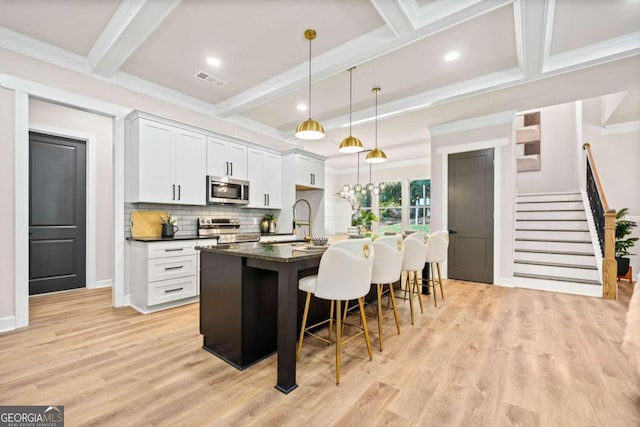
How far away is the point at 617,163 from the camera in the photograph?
545cm

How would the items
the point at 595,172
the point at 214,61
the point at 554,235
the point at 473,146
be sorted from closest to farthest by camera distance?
the point at 214,61, the point at 595,172, the point at 473,146, the point at 554,235

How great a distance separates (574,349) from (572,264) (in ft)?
9.20

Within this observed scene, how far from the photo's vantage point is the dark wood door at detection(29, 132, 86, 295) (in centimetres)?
406

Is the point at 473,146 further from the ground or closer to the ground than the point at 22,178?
further from the ground

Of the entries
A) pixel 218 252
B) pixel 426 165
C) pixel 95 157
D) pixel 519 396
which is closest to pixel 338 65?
pixel 218 252

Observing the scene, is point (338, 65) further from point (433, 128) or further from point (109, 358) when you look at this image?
point (109, 358)

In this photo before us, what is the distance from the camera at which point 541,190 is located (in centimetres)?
732

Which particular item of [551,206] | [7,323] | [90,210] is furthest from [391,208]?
[7,323]

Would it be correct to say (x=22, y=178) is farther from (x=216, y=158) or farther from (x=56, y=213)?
(x=216, y=158)

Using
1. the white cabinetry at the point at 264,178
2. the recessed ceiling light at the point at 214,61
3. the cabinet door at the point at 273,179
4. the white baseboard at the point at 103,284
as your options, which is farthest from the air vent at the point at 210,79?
the white baseboard at the point at 103,284

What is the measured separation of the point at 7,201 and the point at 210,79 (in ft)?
8.15

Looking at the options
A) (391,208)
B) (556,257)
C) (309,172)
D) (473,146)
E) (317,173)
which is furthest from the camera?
(391,208)

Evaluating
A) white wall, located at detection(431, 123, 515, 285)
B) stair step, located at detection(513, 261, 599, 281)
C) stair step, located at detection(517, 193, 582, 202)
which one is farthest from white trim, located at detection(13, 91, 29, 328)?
stair step, located at detection(517, 193, 582, 202)

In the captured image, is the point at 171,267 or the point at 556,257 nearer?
the point at 171,267
